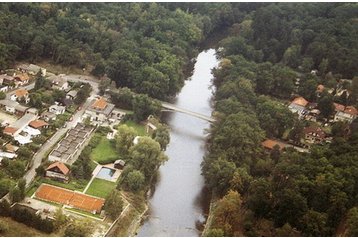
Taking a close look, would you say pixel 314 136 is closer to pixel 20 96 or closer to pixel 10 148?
pixel 10 148

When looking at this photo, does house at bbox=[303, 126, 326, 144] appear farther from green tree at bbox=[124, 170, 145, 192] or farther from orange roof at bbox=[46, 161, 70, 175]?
orange roof at bbox=[46, 161, 70, 175]

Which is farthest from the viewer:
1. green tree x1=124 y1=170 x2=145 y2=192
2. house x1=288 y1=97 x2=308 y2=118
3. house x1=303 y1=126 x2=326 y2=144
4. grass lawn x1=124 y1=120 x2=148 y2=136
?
house x1=288 y1=97 x2=308 y2=118

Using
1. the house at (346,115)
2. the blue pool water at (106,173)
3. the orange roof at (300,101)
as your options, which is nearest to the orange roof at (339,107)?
the house at (346,115)

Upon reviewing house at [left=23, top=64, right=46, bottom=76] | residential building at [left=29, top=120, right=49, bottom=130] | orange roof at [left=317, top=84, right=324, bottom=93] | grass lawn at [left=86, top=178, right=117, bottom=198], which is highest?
orange roof at [left=317, top=84, right=324, bottom=93]

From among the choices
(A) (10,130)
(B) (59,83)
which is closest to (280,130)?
(B) (59,83)

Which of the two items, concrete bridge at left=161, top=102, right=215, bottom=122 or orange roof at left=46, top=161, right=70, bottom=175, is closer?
orange roof at left=46, top=161, right=70, bottom=175

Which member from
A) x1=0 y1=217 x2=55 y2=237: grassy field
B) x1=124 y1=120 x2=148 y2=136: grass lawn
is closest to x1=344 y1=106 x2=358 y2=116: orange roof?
x1=124 y1=120 x2=148 y2=136: grass lawn
